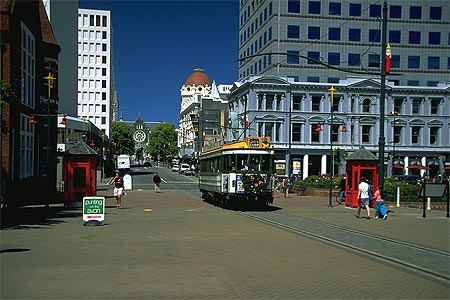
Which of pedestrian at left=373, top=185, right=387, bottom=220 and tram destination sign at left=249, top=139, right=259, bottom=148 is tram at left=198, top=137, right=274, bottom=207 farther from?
pedestrian at left=373, top=185, right=387, bottom=220

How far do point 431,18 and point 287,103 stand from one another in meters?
22.3

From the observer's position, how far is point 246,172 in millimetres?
28500

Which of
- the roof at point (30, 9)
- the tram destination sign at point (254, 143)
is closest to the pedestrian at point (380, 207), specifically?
the tram destination sign at point (254, 143)

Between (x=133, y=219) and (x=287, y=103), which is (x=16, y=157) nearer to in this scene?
(x=133, y=219)

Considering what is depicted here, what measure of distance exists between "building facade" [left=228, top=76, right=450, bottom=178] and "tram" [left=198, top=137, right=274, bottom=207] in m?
42.1

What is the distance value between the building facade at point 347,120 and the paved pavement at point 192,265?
175 feet

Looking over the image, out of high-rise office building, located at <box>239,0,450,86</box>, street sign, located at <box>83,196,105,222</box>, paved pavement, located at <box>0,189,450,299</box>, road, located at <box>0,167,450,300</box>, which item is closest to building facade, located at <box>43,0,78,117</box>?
high-rise office building, located at <box>239,0,450,86</box>

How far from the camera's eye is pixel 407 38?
76562mm

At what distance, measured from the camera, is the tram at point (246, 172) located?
28.2m

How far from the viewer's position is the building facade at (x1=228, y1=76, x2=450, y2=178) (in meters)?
72.9

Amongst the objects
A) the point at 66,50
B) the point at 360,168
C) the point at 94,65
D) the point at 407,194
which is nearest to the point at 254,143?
the point at 360,168

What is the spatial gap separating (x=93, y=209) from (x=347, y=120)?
188ft

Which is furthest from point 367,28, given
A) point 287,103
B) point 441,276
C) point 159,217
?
point 441,276

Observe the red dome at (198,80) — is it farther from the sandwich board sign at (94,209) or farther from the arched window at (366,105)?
the sandwich board sign at (94,209)
